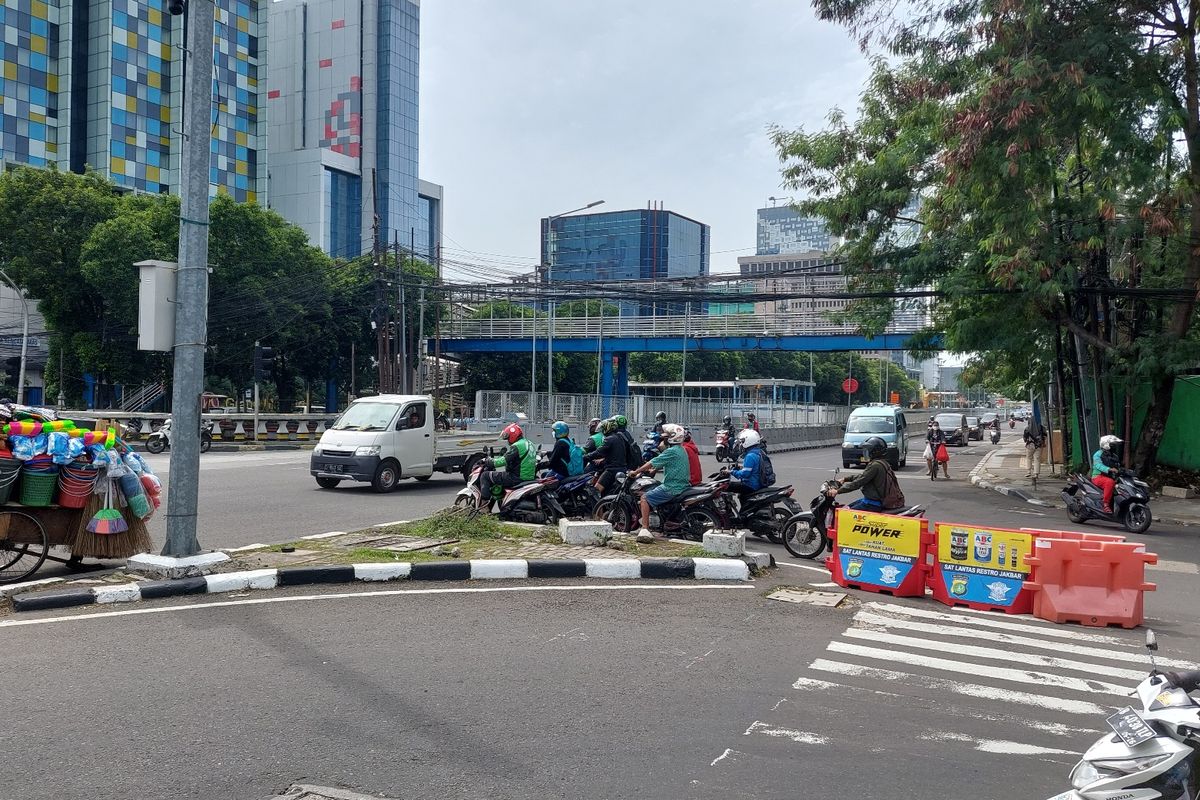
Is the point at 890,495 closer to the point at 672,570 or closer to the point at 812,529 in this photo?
the point at 812,529

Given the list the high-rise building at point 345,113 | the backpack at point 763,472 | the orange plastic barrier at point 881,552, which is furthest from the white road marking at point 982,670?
the high-rise building at point 345,113

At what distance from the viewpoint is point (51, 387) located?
43.1 m

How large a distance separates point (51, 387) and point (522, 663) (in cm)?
4538

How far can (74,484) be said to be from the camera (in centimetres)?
804

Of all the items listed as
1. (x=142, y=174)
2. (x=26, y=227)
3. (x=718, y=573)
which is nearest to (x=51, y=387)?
(x=26, y=227)

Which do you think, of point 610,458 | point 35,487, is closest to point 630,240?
point 610,458

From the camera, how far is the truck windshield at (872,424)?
92.1ft

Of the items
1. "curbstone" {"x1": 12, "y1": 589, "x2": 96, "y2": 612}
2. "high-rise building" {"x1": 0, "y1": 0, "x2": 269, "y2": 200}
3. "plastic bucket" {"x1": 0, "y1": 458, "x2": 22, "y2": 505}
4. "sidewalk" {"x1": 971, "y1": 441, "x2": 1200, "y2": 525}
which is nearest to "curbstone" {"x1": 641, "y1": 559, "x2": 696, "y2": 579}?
"curbstone" {"x1": 12, "y1": 589, "x2": 96, "y2": 612}

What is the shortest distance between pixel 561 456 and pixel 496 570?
13.4 ft

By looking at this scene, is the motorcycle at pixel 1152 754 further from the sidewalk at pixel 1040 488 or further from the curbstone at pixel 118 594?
the sidewalk at pixel 1040 488

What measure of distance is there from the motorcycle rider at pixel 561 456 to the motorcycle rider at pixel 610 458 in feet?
1.15

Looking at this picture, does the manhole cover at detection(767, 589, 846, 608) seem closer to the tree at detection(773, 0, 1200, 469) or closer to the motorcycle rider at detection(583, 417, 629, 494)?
the motorcycle rider at detection(583, 417, 629, 494)

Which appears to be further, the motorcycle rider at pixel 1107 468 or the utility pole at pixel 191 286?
the motorcycle rider at pixel 1107 468

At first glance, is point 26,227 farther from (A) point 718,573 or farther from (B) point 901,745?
(B) point 901,745
